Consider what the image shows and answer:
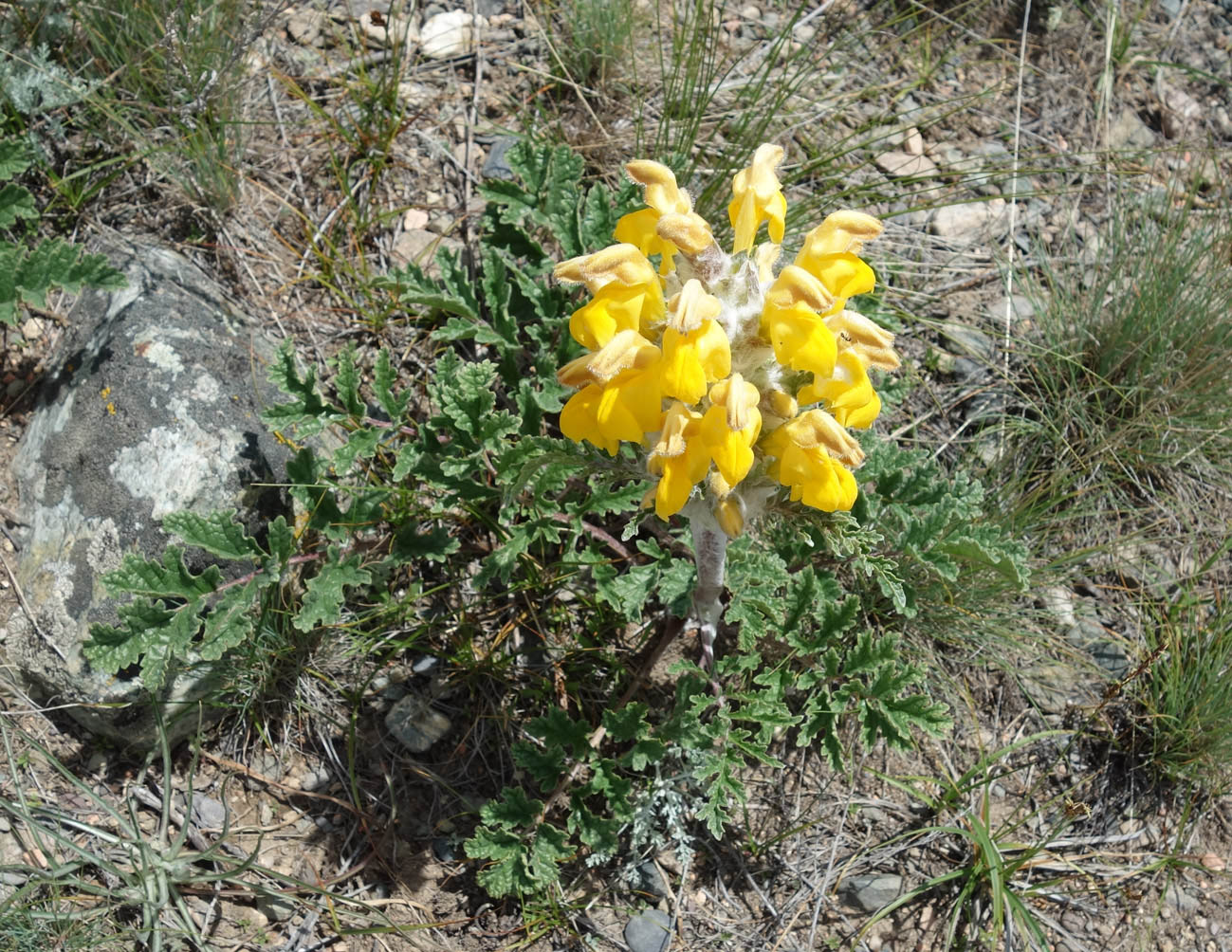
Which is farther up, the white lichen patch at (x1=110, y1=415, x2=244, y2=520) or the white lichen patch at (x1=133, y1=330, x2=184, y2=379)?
the white lichen patch at (x1=133, y1=330, x2=184, y2=379)

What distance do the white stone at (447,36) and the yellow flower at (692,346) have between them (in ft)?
9.33

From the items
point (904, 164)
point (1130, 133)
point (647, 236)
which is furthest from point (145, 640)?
point (1130, 133)

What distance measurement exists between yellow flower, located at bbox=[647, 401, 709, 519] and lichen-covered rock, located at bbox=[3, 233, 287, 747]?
5.06 ft

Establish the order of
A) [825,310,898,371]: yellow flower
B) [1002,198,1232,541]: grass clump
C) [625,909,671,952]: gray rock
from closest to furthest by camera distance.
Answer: [825,310,898,371]: yellow flower → [625,909,671,952]: gray rock → [1002,198,1232,541]: grass clump

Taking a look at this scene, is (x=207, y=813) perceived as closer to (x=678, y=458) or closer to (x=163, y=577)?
(x=163, y=577)

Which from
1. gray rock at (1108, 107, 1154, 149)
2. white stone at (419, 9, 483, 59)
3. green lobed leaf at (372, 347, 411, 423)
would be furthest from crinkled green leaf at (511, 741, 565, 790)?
gray rock at (1108, 107, 1154, 149)

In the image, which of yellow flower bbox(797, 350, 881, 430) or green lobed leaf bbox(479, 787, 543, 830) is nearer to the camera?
yellow flower bbox(797, 350, 881, 430)

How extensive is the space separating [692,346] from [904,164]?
284 centimetres

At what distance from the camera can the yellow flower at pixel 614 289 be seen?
2428mm

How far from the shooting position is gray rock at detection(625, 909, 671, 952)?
3295 mm

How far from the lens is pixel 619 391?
8.07ft

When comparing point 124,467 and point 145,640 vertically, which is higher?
point 124,467

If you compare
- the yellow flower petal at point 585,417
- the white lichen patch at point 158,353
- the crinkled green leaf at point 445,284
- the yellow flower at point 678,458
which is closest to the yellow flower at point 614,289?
the yellow flower petal at point 585,417

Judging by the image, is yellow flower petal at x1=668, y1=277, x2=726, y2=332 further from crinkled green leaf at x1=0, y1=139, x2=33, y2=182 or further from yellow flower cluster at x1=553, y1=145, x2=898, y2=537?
crinkled green leaf at x1=0, y1=139, x2=33, y2=182
